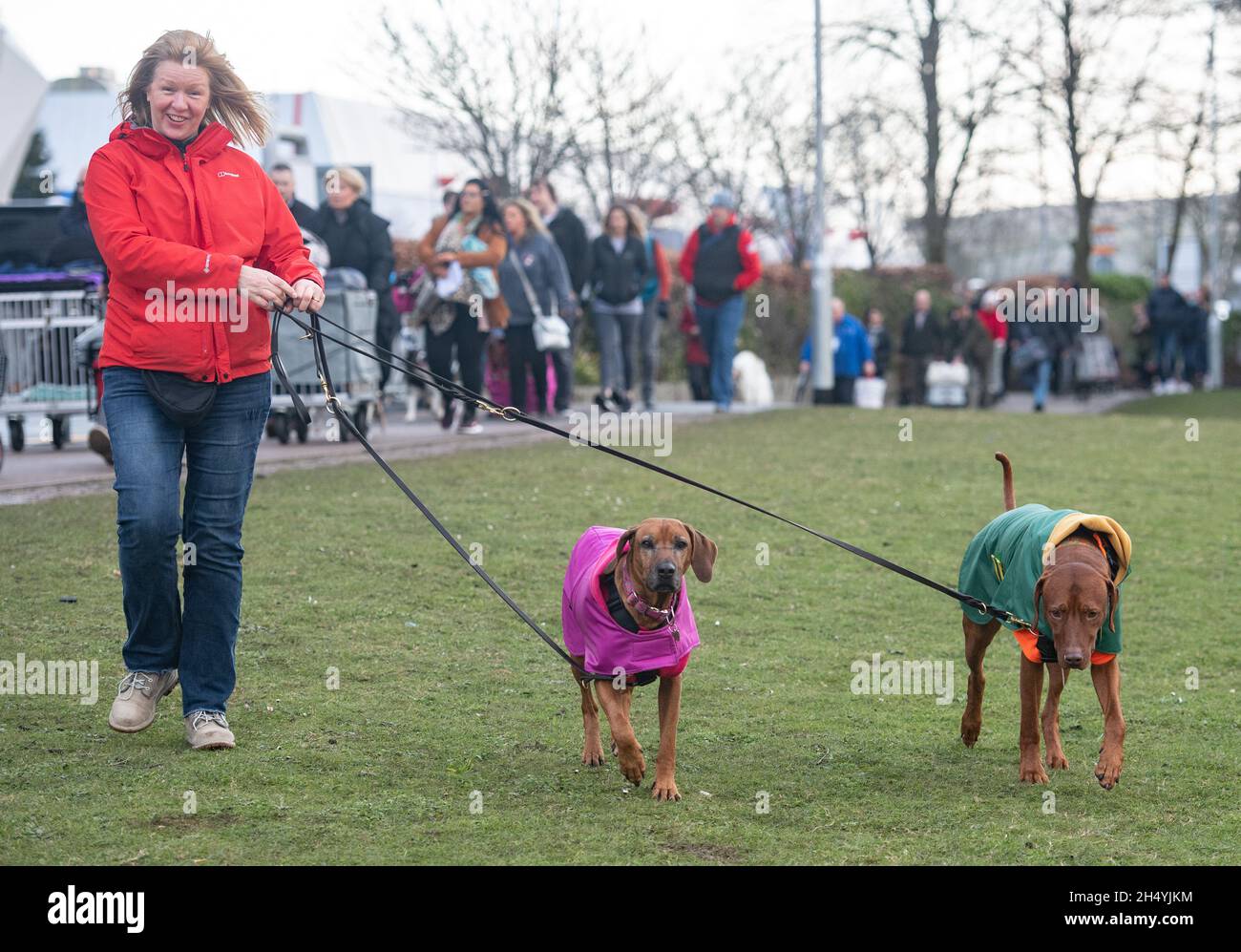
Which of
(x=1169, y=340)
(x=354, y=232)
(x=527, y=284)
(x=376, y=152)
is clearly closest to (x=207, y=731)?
(x=354, y=232)

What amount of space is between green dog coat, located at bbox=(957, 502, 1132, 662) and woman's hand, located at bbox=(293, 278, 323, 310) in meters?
2.57

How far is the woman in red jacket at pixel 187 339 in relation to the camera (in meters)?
5.12

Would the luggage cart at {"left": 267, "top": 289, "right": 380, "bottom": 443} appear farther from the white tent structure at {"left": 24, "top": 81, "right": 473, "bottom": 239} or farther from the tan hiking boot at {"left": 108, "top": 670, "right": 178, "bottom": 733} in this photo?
the white tent structure at {"left": 24, "top": 81, "right": 473, "bottom": 239}

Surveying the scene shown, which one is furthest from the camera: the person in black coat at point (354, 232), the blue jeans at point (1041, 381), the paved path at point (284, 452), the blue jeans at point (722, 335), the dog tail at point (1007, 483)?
the blue jeans at point (1041, 381)

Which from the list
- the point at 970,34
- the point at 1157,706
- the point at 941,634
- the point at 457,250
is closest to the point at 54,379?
the point at 457,250

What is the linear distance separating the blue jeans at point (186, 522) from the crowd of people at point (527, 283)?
25.2ft

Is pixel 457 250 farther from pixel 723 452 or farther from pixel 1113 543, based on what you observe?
pixel 1113 543

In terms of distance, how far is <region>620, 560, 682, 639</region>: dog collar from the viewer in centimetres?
516

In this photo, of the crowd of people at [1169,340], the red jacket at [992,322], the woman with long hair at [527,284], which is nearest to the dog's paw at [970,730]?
the woman with long hair at [527,284]

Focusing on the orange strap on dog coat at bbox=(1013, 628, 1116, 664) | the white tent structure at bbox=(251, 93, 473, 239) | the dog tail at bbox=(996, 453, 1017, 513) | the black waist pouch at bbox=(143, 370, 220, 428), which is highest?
the white tent structure at bbox=(251, 93, 473, 239)

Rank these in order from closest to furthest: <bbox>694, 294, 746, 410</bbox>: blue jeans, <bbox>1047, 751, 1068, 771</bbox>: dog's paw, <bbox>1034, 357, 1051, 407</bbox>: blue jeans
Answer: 1. <bbox>1047, 751, 1068, 771</bbox>: dog's paw
2. <bbox>694, 294, 746, 410</bbox>: blue jeans
3. <bbox>1034, 357, 1051, 407</bbox>: blue jeans

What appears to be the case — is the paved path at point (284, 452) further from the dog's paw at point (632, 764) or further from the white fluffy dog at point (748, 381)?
the dog's paw at point (632, 764)

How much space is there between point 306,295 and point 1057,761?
308cm

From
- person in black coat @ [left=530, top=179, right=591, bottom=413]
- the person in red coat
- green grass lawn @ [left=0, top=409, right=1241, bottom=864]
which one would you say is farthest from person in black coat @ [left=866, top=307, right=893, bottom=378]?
green grass lawn @ [left=0, top=409, right=1241, bottom=864]
